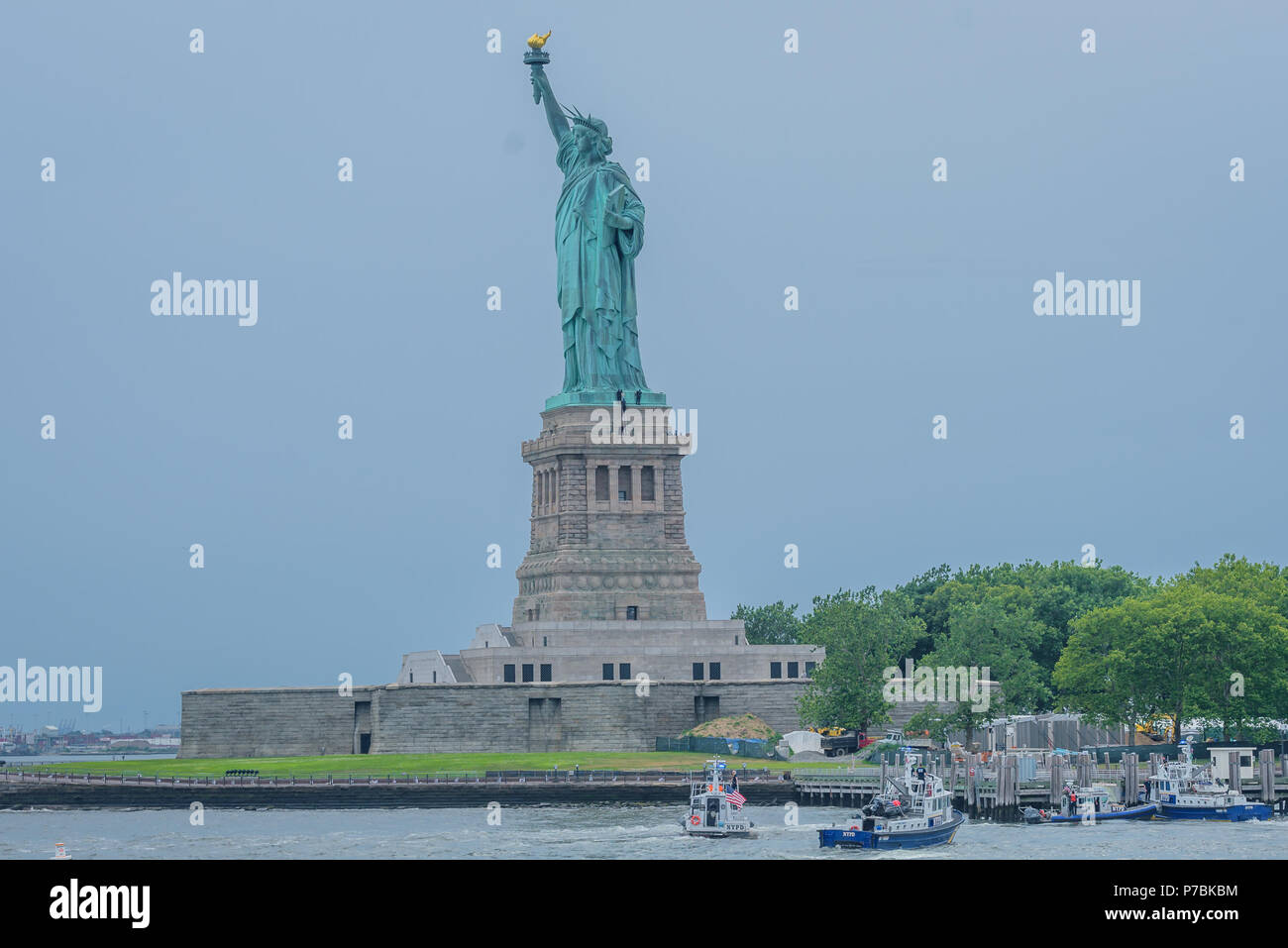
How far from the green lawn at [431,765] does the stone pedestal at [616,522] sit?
11739 millimetres

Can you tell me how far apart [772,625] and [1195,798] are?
5521 centimetres

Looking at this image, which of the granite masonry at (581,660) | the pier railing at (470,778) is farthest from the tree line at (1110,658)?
the pier railing at (470,778)

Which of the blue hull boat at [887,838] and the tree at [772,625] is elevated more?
the tree at [772,625]

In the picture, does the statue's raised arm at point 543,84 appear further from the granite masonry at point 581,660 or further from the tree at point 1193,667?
the tree at point 1193,667

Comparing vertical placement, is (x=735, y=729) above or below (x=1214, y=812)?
above

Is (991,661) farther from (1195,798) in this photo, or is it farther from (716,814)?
(716,814)

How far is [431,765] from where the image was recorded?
10694 cm

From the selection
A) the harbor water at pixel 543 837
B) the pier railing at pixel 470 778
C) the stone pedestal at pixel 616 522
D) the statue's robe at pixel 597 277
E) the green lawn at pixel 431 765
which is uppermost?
the statue's robe at pixel 597 277

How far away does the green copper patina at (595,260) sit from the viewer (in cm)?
12338

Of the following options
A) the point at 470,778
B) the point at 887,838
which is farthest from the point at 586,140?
the point at 887,838
